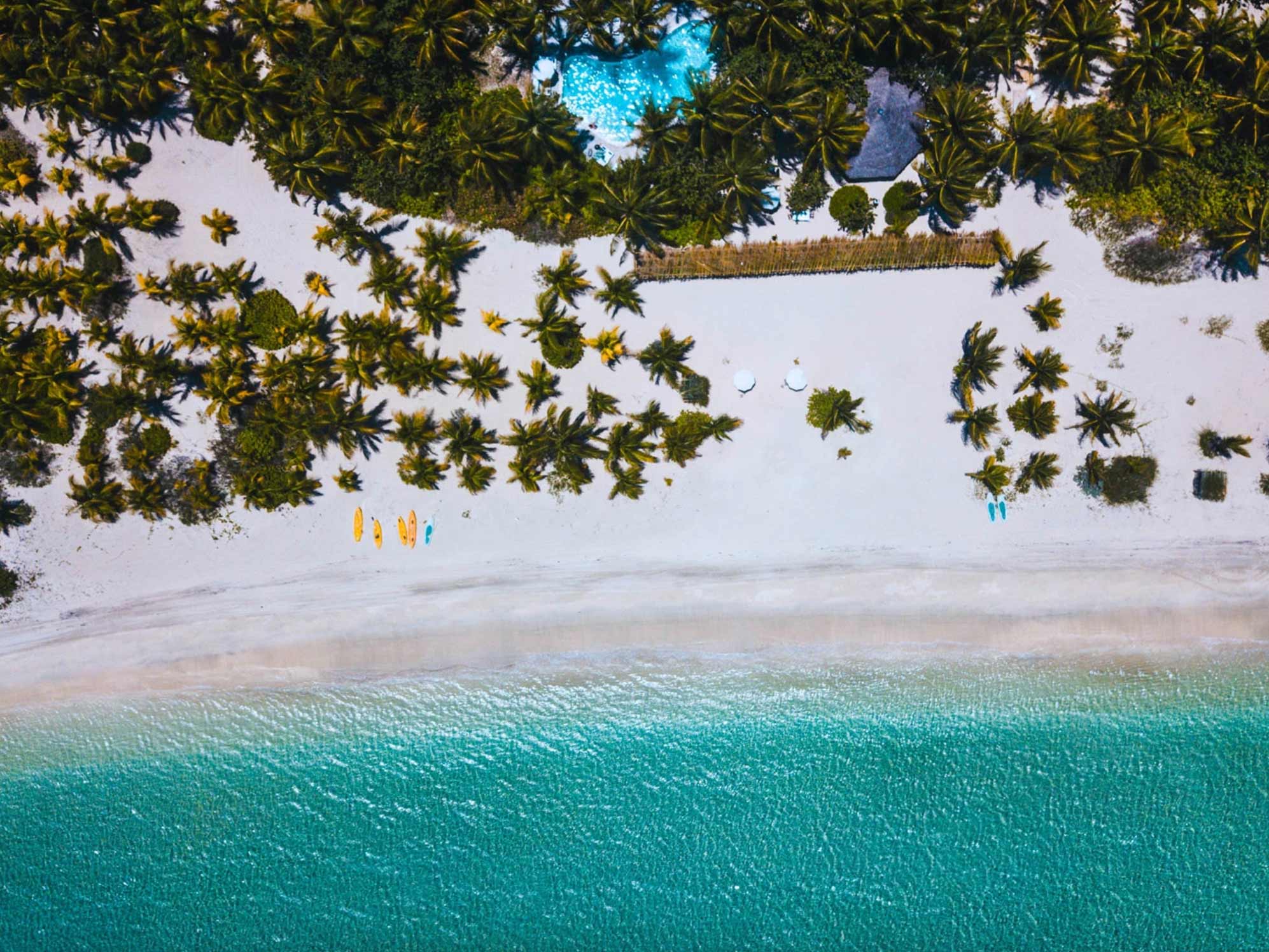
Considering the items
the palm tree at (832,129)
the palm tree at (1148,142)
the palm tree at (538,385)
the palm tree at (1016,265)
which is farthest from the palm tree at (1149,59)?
the palm tree at (538,385)

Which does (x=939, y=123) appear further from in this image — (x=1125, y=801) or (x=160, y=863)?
(x=160, y=863)

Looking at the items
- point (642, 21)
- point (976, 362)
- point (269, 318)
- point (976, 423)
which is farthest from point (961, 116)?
point (269, 318)

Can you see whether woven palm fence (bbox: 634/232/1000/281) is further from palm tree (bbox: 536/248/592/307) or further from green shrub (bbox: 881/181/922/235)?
palm tree (bbox: 536/248/592/307)

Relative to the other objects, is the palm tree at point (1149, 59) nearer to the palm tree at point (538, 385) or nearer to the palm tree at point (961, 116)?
the palm tree at point (961, 116)

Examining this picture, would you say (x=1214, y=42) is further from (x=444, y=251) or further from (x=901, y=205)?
(x=444, y=251)

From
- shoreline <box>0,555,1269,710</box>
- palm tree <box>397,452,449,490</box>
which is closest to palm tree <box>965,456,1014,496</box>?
shoreline <box>0,555,1269,710</box>

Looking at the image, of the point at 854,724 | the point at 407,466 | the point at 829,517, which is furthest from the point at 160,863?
the point at 829,517

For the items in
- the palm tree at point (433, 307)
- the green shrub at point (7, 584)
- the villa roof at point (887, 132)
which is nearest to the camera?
the villa roof at point (887, 132)
